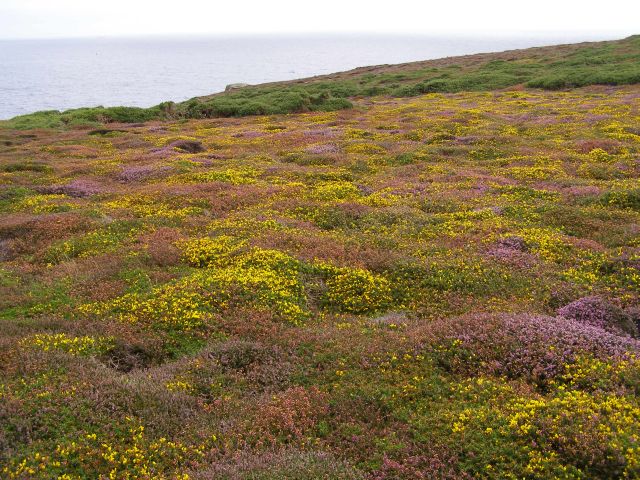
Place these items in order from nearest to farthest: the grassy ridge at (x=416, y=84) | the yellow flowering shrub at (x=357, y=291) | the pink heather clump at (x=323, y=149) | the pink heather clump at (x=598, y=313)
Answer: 1. the pink heather clump at (x=598, y=313)
2. the yellow flowering shrub at (x=357, y=291)
3. the pink heather clump at (x=323, y=149)
4. the grassy ridge at (x=416, y=84)

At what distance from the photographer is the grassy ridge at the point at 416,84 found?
6112cm

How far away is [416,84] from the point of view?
77875mm

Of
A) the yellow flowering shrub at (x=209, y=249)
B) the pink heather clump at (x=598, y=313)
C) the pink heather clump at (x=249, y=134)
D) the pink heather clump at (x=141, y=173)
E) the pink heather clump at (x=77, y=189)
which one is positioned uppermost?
the pink heather clump at (x=249, y=134)

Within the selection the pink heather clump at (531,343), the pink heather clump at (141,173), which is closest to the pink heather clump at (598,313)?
the pink heather clump at (531,343)

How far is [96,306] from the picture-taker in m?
13.9

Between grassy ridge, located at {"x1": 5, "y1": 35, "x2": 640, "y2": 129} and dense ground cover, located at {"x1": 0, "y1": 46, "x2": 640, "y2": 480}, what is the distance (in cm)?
3464

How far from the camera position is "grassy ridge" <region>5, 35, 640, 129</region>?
61.1 meters

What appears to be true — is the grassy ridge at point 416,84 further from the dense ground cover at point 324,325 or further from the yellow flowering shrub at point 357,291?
the yellow flowering shrub at point 357,291

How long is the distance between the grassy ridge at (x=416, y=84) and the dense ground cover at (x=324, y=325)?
1364 inches

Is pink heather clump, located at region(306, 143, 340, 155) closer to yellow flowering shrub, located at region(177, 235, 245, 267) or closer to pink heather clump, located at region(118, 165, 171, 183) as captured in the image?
pink heather clump, located at region(118, 165, 171, 183)

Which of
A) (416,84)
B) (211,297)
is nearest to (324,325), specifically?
(211,297)

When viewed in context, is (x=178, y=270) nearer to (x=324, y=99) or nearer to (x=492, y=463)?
(x=492, y=463)

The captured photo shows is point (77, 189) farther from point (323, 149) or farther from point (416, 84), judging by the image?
point (416, 84)

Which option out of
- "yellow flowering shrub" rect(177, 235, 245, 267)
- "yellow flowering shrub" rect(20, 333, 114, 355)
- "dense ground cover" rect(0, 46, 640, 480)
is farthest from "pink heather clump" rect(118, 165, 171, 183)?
"yellow flowering shrub" rect(20, 333, 114, 355)
